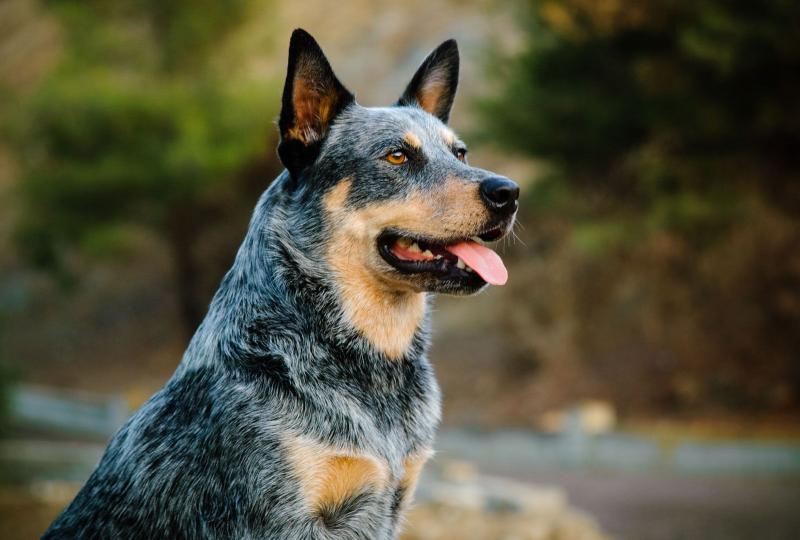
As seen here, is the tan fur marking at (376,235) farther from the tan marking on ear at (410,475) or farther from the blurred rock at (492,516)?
the blurred rock at (492,516)

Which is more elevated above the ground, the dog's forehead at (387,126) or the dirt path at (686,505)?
the dirt path at (686,505)

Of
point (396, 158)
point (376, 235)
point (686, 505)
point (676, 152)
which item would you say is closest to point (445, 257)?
point (376, 235)

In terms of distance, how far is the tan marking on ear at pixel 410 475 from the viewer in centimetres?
359

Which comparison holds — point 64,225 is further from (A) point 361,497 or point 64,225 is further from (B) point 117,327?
(A) point 361,497

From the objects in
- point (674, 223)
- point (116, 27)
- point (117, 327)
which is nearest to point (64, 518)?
point (674, 223)

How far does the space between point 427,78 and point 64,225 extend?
1710cm

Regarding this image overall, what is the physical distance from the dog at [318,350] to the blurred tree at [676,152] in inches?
383

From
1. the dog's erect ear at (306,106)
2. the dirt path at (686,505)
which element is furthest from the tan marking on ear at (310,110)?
the dirt path at (686,505)

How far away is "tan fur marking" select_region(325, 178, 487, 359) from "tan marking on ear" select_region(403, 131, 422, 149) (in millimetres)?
244

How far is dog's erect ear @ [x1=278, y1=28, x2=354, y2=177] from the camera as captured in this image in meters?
3.68

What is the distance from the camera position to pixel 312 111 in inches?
152

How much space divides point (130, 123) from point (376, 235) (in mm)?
16685

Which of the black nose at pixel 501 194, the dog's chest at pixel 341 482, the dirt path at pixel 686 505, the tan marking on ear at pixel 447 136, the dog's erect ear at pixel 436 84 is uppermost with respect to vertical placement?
the dirt path at pixel 686 505

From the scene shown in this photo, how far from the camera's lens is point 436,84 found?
4.34 meters
